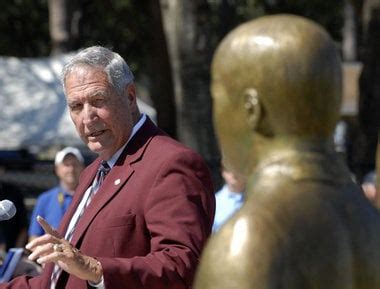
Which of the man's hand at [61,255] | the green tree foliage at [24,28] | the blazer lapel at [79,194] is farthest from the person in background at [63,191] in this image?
the green tree foliage at [24,28]

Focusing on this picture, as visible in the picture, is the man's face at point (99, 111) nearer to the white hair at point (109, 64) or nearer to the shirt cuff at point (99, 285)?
the white hair at point (109, 64)

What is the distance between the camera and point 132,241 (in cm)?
335

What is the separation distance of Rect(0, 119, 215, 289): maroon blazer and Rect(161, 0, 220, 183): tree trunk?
7858 millimetres

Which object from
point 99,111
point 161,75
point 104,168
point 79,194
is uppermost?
point 99,111

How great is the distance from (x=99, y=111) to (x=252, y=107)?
172 centimetres

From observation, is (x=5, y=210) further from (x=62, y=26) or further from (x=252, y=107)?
(x=62, y=26)

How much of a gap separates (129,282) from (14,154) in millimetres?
11723

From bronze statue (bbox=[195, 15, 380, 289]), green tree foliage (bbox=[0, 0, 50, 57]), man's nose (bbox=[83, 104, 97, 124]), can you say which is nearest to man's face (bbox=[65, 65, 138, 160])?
man's nose (bbox=[83, 104, 97, 124])

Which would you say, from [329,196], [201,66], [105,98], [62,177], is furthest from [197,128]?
[329,196]

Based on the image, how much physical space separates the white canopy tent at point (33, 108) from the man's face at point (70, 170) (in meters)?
5.81

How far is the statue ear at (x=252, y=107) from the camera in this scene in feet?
6.25

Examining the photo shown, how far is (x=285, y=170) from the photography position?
6.34 ft

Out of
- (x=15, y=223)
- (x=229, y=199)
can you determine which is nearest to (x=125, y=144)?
(x=229, y=199)

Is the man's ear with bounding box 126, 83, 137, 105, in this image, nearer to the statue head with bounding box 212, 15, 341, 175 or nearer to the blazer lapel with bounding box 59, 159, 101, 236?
the blazer lapel with bounding box 59, 159, 101, 236
